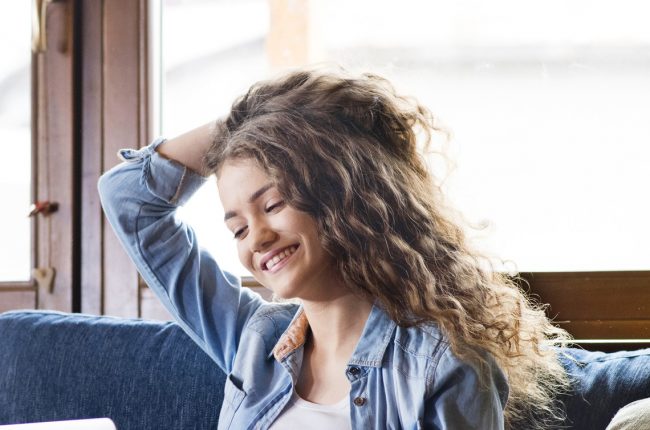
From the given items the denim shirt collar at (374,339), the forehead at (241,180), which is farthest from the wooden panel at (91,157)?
the denim shirt collar at (374,339)

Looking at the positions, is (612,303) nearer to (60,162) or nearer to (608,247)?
(608,247)

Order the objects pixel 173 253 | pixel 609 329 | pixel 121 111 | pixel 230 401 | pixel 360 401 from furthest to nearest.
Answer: pixel 121 111, pixel 609 329, pixel 173 253, pixel 230 401, pixel 360 401

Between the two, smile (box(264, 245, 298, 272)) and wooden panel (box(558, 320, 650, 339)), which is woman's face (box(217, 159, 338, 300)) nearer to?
smile (box(264, 245, 298, 272))

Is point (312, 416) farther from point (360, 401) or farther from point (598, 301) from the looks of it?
point (598, 301)

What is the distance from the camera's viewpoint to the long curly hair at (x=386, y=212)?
1.27 metres

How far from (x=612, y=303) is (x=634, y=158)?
0.98 ft

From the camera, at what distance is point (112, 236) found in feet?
6.66

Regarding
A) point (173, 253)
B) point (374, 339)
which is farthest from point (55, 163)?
point (374, 339)

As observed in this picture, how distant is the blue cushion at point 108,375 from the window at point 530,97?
1.41 feet

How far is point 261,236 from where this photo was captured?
4.10 feet

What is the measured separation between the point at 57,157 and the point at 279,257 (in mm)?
1008

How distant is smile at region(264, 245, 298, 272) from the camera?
1.25 metres

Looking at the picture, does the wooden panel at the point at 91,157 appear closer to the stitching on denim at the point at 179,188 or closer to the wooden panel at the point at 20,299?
the wooden panel at the point at 20,299

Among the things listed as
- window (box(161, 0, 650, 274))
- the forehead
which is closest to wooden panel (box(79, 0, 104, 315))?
window (box(161, 0, 650, 274))
